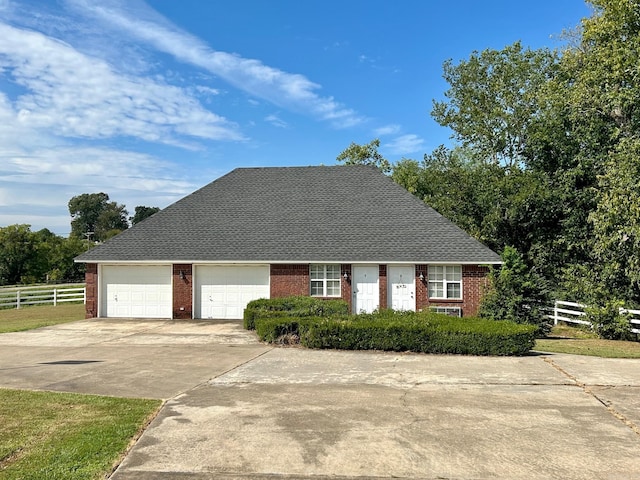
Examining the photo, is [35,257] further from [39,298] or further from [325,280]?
[325,280]

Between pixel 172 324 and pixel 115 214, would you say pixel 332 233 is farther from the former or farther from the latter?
pixel 115 214

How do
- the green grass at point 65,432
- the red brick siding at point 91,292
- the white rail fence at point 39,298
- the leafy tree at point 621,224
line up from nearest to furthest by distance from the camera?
the green grass at point 65,432, the leafy tree at point 621,224, the red brick siding at point 91,292, the white rail fence at point 39,298

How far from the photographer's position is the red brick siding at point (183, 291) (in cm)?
2156

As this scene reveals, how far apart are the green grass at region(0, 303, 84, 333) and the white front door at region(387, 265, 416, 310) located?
13.8 meters

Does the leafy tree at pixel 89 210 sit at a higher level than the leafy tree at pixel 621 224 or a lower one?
higher

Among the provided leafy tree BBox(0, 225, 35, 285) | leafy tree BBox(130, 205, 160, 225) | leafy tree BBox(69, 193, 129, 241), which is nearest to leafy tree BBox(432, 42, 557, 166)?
leafy tree BBox(0, 225, 35, 285)

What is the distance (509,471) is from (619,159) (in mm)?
17733

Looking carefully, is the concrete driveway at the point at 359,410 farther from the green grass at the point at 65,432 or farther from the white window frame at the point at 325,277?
the white window frame at the point at 325,277

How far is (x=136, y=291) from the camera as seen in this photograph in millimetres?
22062

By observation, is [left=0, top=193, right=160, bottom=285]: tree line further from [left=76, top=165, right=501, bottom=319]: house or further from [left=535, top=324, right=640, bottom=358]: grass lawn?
[left=535, top=324, right=640, bottom=358]: grass lawn

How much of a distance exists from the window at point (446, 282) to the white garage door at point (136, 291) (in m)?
11.6

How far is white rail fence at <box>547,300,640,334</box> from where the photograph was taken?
59.8ft

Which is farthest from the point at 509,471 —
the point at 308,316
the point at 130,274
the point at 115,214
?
the point at 115,214

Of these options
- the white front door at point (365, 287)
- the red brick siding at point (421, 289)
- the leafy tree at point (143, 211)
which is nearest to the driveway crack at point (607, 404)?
the red brick siding at point (421, 289)
